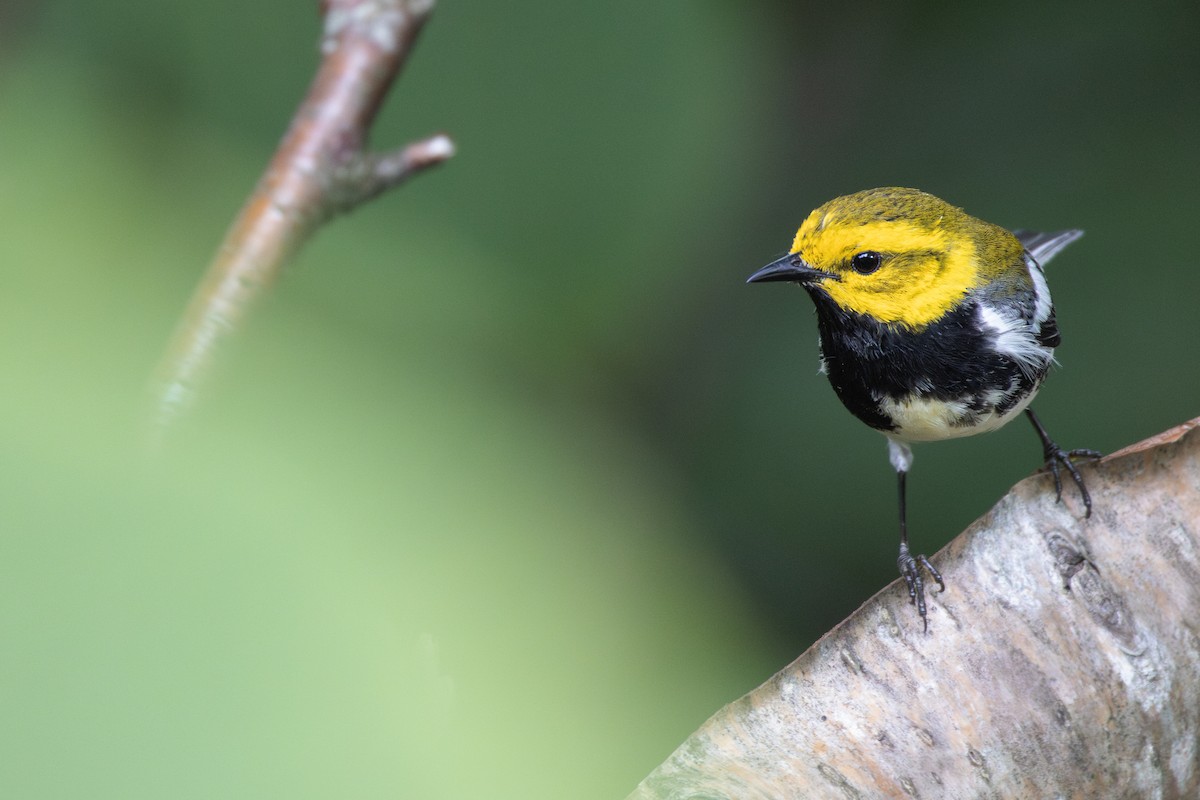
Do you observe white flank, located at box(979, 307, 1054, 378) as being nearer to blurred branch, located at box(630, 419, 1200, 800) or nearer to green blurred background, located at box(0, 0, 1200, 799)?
blurred branch, located at box(630, 419, 1200, 800)

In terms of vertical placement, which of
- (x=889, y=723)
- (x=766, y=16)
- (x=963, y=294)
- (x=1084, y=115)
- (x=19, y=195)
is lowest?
(x=889, y=723)

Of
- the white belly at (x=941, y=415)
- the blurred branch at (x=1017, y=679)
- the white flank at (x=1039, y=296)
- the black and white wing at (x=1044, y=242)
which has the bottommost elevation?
the blurred branch at (x=1017, y=679)

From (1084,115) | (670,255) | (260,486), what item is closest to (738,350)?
(670,255)

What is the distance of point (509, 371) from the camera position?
2008 mm

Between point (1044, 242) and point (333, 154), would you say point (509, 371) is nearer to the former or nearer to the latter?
point (333, 154)

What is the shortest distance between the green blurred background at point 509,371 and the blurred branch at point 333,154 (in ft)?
0.22

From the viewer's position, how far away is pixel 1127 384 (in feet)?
8.47

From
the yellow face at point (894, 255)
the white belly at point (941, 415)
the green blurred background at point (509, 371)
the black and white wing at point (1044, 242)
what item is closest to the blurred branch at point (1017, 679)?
the green blurred background at point (509, 371)

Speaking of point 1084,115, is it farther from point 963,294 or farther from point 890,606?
point 890,606

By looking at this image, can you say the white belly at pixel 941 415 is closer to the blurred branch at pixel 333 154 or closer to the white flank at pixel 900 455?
the white flank at pixel 900 455

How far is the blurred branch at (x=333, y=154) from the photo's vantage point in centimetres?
138

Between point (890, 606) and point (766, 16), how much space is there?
2161 mm

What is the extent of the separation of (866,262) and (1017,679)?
904 mm

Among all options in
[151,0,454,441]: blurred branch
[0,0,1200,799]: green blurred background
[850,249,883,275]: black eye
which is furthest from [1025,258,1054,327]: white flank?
[151,0,454,441]: blurred branch
